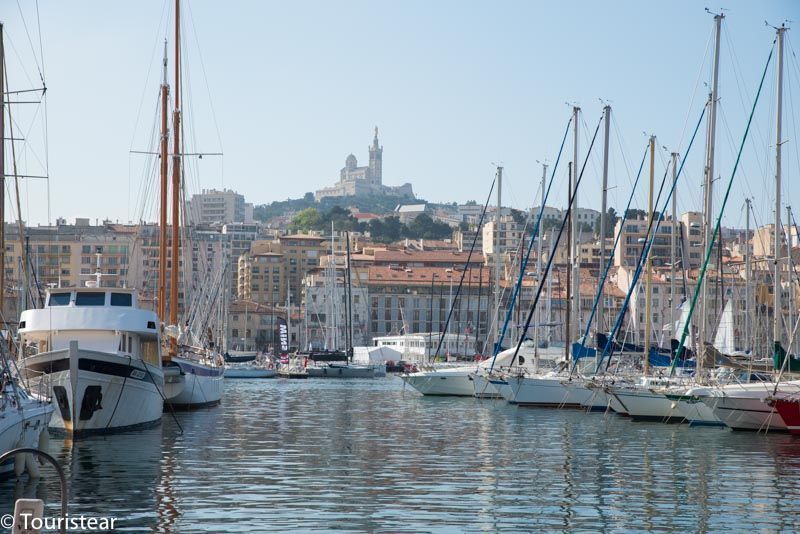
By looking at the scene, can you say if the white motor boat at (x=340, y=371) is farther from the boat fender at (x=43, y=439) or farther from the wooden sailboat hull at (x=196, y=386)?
the boat fender at (x=43, y=439)

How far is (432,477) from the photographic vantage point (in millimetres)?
25703

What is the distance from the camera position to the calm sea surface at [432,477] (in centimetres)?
2008

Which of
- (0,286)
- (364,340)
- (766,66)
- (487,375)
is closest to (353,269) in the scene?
(364,340)

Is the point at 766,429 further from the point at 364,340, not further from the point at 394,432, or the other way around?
the point at 364,340

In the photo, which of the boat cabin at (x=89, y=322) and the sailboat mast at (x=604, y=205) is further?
the sailboat mast at (x=604, y=205)

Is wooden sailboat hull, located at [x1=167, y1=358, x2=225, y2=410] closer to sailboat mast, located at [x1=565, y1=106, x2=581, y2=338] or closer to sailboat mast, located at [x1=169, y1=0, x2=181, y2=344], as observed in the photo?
sailboat mast, located at [x1=169, y1=0, x2=181, y2=344]

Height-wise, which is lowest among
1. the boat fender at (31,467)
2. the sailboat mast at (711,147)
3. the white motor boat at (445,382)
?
the white motor boat at (445,382)

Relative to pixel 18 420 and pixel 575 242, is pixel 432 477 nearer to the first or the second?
pixel 18 420

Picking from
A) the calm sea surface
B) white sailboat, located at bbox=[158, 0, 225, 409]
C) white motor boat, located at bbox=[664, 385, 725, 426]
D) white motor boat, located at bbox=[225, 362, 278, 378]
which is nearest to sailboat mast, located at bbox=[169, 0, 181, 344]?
white sailboat, located at bbox=[158, 0, 225, 409]

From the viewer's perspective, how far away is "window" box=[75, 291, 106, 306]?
36.8 metres

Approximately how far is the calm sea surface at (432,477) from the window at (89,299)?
4.05 meters

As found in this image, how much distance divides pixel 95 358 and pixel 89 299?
4267 millimetres

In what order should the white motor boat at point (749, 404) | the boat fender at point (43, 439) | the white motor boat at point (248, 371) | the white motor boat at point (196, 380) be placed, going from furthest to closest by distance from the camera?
the white motor boat at point (248, 371) → the white motor boat at point (196, 380) → the white motor boat at point (749, 404) → the boat fender at point (43, 439)

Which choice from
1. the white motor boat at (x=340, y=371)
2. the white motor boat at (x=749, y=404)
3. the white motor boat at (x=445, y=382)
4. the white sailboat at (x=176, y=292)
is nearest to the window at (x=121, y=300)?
the white sailboat at (x=176, y=292)
